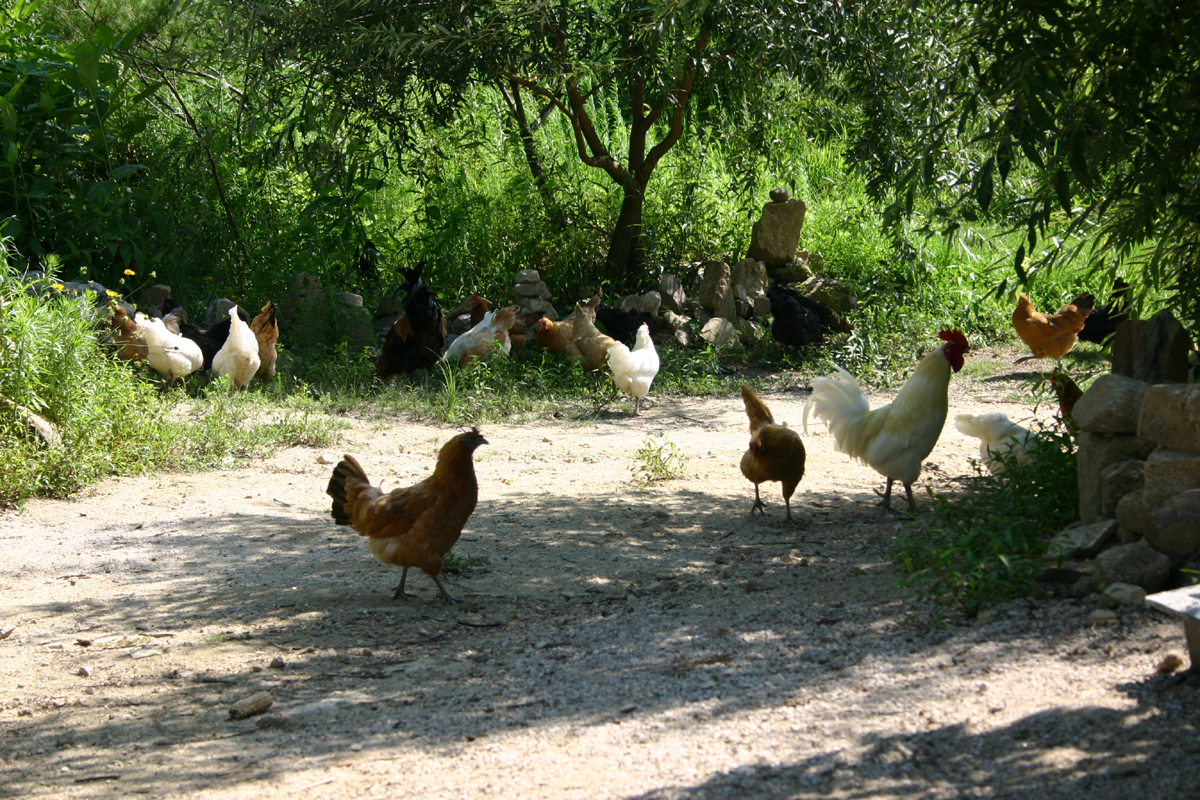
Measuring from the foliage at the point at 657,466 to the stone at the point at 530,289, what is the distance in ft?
14.7

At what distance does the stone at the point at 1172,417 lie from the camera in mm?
3363

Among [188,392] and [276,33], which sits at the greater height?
[276,33]

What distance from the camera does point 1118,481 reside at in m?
3.71

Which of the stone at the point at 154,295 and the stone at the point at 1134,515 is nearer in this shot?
the stone at the point at 1134,515

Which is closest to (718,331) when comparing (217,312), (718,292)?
(718,292)

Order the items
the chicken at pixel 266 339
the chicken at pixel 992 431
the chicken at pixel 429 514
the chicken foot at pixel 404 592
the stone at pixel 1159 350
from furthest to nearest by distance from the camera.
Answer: the chicken at pixel 266 339
the chicken at pixel 992 431
the chicken foot at pixel 404 592
the chicken at pixel 429 514
the stone at pixel 1159 350

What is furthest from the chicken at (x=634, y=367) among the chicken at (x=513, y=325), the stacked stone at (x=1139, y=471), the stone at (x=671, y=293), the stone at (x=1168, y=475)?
the stone at (x=1168, y=475)

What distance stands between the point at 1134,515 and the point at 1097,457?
1.30 feet

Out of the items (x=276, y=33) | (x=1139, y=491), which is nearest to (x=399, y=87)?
(x=276, y=33)

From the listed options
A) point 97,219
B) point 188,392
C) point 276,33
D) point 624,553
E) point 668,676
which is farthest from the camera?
point 97,219

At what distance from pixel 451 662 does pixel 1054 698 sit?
2195 mm

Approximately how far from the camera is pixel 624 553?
5020mm

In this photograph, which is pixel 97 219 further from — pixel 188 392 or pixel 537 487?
pixel 537 487

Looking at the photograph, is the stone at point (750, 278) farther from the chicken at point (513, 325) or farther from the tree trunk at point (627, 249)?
the chicken at point (513, 325)
